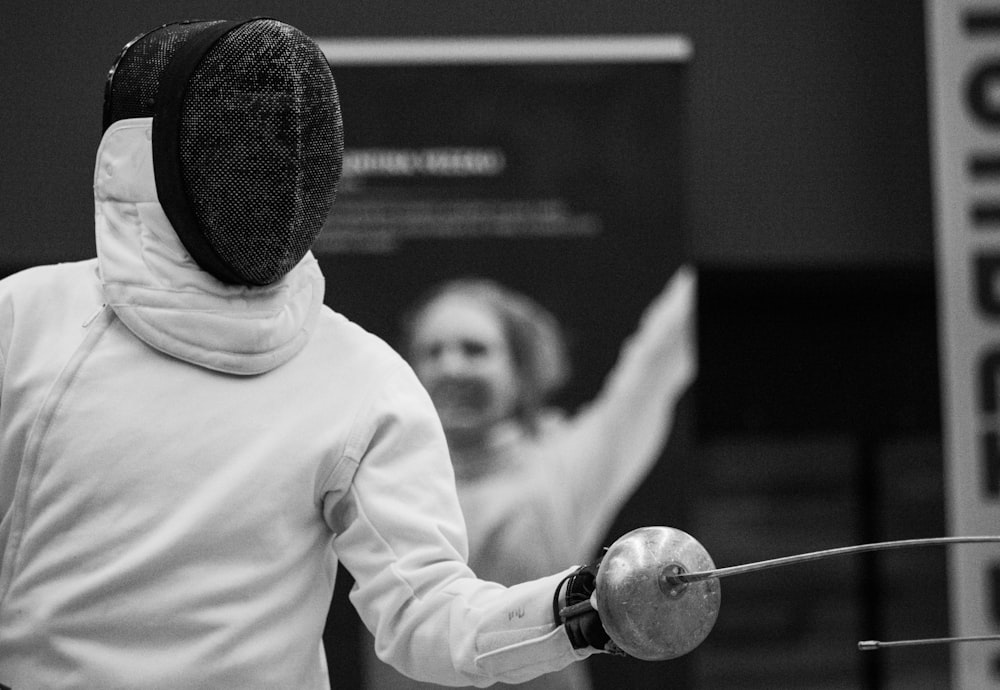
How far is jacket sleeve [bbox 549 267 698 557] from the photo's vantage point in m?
3.85

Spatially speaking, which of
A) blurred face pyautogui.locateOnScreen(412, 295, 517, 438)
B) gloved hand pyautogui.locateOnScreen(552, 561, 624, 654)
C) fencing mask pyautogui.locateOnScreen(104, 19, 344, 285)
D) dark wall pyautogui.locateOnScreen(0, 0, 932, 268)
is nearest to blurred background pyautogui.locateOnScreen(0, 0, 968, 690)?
dark wall pyautogui.locateOnScreen(0, 0, 932, 268)

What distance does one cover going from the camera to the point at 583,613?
1.26 metres

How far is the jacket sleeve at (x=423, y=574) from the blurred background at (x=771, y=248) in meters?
2.36

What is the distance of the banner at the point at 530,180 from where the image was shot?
3.86m

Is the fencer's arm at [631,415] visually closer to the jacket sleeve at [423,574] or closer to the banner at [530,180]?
the banner at [530,180]

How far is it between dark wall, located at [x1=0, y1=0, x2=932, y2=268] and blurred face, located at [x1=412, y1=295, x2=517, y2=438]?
0.81m

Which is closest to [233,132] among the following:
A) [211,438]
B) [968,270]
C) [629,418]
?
[211,438]

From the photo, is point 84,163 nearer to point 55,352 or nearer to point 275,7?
point 275,7

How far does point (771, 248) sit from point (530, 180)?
0.86 metres

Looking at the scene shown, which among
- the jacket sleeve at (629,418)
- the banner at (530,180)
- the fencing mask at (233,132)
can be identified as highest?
the fencing mask at (233,132)

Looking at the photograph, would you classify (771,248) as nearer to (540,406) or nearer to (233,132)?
(540,406)

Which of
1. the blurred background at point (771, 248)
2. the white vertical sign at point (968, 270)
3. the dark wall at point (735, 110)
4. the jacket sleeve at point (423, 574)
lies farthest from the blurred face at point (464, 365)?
the jacket sleeve at point (423, 574)

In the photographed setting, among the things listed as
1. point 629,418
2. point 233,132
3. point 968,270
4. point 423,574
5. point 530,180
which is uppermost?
point 233,132

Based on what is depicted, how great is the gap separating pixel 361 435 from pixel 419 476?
8 centimetres
